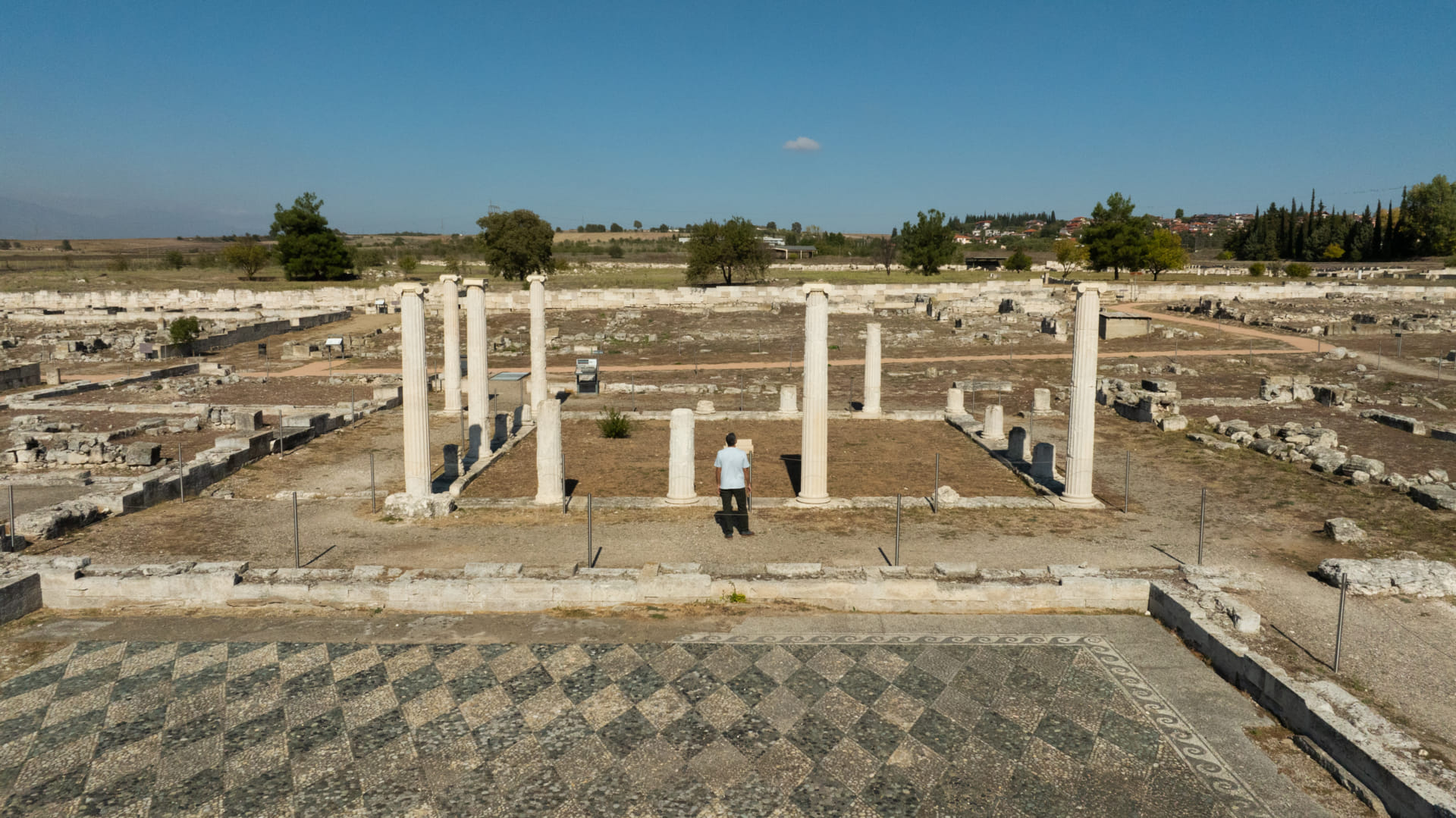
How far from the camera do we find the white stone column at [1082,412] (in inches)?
590

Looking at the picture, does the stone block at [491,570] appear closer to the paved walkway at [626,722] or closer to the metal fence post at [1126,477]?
the paved walkway at [626,722]

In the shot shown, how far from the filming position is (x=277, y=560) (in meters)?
12.3

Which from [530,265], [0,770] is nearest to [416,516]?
[0,770]

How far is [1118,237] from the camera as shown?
7219cm

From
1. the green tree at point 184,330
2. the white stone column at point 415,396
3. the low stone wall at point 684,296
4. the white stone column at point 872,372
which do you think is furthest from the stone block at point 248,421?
the low stone wall at point 684,296

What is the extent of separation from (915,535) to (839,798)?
7219 millimetres

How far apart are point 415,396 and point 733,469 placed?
6025 millimetres

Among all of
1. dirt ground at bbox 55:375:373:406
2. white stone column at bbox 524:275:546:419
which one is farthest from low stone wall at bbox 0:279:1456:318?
white stone column at bbox 524:275:546:419

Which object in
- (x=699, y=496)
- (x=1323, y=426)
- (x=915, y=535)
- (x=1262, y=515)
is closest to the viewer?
(x=915, y=535)

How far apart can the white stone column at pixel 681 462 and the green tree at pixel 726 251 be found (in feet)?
183

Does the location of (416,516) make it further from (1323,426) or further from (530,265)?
(530,265)

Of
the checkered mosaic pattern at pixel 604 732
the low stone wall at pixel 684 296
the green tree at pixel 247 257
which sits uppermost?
the green tree at pixel 247 257

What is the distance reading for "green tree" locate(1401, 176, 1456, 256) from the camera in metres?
84.8

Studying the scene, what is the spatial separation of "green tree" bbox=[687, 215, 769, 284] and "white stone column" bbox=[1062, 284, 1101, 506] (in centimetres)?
5582
